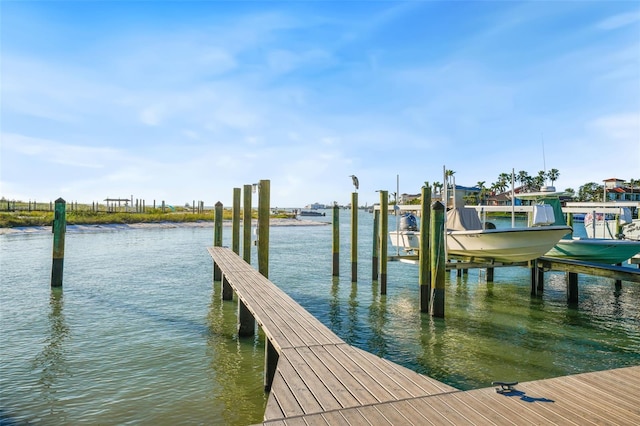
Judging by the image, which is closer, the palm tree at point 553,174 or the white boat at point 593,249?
the white boat at point 593,249

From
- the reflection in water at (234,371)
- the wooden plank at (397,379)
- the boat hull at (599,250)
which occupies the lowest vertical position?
the reflection in water at (234,371)

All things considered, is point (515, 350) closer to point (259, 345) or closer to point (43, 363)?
point (259, 345)

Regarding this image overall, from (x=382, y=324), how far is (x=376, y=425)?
8054 mm

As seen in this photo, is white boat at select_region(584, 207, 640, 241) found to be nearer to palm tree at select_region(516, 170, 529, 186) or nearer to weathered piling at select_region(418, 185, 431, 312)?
weathered piling at select_region(418, 185, 431, 312)

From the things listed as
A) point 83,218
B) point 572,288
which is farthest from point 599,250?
point 83,218

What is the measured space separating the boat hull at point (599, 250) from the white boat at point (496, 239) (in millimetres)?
1887

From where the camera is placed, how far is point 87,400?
6676mm

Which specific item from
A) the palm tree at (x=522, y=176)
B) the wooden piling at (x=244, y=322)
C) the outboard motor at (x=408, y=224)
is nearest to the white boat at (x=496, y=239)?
the outboard motor at (x=408, y=224)

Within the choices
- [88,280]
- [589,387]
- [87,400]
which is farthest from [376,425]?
[88,280]

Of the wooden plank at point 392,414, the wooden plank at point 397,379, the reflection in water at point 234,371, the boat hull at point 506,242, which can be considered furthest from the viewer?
the boat hull at point 506,242

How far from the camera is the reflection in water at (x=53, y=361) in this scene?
22.1 ft

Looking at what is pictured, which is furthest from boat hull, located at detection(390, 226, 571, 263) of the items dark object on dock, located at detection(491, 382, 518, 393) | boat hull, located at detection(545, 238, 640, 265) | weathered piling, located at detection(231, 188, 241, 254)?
dark object on dock, located at detection(491, 382, 518, 393)

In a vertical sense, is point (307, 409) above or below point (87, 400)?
above

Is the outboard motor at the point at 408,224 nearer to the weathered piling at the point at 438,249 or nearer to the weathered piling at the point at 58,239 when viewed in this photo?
the weathered piling at the point at 438,249
